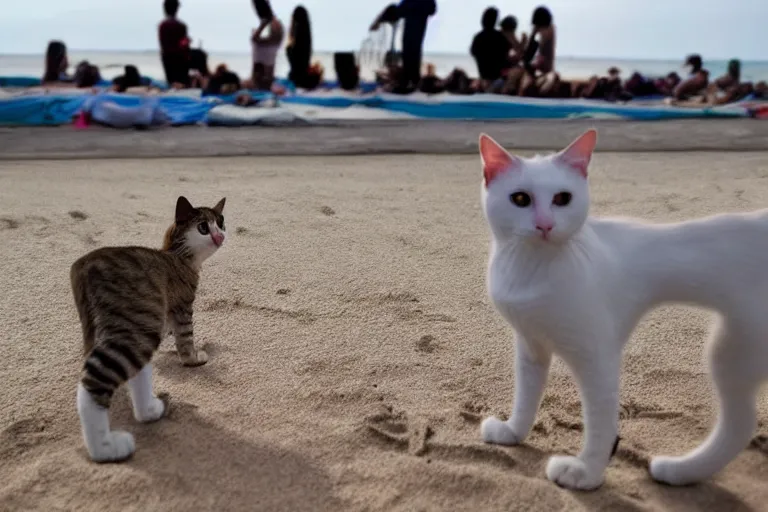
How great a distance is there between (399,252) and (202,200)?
4.63 feet

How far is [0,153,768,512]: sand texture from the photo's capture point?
4.87ft

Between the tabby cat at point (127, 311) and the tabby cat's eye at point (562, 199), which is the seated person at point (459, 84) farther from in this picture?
the tabby cat's eye at point (562, 199)

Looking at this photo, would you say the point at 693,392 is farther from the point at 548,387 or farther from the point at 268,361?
the point at 268,361

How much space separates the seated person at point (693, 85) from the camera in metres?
8.14

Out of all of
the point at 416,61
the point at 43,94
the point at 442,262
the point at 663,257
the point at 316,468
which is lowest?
the point at 316,468

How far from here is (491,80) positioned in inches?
331

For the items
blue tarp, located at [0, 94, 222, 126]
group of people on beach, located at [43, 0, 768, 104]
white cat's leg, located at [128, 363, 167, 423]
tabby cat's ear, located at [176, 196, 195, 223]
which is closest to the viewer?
white cat's leg, located at [128, 363, 167, 423]

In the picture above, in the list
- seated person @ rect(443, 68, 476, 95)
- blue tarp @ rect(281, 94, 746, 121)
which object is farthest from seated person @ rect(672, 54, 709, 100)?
seated person @ rect(443, 68, 476, 95)

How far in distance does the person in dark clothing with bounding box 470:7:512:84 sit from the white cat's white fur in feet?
23.9

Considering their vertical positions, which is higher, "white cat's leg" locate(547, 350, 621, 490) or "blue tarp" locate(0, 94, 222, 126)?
"blue tarp" locate(0, 94, 222, 126)

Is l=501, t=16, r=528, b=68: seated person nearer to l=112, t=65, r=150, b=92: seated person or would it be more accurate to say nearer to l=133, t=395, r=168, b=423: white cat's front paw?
l=112, t=65, r=150, b=92: seated person

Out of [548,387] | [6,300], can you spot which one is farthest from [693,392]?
[6,300]

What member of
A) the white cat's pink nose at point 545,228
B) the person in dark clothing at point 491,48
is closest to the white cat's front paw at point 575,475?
the white cat's pink nose at point 545,228

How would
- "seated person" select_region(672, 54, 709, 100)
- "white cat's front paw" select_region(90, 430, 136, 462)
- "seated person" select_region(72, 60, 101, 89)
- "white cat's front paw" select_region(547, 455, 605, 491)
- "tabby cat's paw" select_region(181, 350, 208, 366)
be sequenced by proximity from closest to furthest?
"white cat's front paw" select_region(547, 455, 605, 491), "white cat's front paw" select_region(90, 430, 136, 462), "tabby cat's paw" select_region(181, 350, 208, 366), "seated person" select_region(672, 54, 709, 100), "seated person" select_region(72, 60, 101, 89)
